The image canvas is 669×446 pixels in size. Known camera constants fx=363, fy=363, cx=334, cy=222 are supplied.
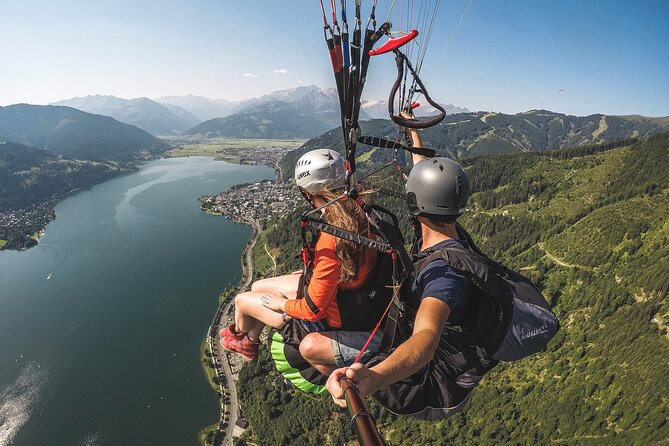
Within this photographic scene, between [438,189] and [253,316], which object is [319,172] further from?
[253,316]

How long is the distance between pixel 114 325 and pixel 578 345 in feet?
204

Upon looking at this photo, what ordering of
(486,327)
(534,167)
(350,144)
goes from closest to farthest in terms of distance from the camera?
1. (486,327)
2. (350,144)
3. (534,167)

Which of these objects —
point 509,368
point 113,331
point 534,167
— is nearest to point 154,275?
point 113,331

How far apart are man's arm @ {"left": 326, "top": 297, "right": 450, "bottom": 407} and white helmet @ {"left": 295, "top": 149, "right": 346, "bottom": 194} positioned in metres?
1.88

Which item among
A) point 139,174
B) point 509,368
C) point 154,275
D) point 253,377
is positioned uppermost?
point 139,174

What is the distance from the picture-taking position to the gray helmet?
3.17 m

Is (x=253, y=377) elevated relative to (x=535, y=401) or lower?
elevated

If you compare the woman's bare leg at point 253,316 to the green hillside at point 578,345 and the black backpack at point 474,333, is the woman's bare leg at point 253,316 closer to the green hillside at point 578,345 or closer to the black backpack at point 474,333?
the black backpack at point 474,333

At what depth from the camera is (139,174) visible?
161m

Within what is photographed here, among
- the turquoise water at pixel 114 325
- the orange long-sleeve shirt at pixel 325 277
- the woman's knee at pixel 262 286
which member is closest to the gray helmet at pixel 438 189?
the orange long-sleeve shirt at pixel 325 277

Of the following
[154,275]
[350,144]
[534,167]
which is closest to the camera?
[350,144]

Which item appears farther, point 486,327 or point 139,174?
point 139,174

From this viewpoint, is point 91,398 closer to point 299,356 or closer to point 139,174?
point 299,356

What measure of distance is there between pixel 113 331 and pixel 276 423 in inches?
1122
